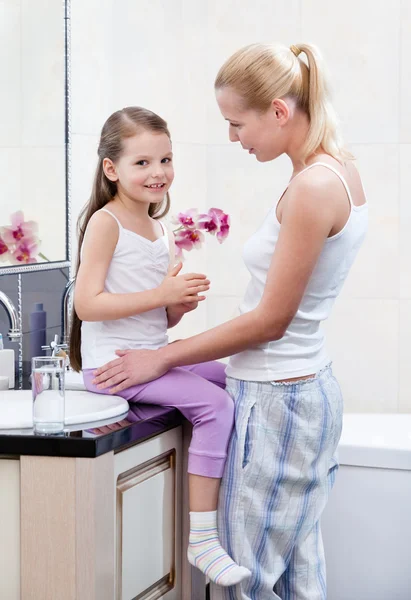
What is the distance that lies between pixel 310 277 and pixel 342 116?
153 centimetres

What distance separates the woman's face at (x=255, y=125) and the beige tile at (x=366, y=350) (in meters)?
1.46

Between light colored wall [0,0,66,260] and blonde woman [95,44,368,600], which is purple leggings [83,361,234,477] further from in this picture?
light colored wall [0,0,66,260]

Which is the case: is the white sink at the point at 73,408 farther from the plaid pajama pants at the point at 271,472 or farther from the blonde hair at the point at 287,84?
the blonde hair at the point at 287,84

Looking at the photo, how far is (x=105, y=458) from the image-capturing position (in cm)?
144

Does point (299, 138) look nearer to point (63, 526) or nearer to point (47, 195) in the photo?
point (63, 526)

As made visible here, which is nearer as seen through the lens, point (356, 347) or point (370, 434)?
point (370, 434)

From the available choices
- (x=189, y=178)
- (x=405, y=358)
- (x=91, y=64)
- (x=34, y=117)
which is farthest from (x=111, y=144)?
(x=405, y=358)

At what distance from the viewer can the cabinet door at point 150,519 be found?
1.55 metres

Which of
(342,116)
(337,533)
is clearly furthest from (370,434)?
(342,116)

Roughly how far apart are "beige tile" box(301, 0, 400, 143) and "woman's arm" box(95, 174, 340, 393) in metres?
1.52

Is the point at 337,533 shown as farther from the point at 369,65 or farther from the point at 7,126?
the point at 369,65

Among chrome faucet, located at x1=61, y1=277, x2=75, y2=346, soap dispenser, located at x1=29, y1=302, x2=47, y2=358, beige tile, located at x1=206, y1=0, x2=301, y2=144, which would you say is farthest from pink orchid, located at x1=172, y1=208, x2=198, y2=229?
beige tile, located at x1=206, y1=0, x2=301, y2=144

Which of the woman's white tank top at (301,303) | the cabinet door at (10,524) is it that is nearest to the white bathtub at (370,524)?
the woman's white tank top at (301,303)

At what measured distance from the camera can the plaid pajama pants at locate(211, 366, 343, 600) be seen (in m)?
1.58
